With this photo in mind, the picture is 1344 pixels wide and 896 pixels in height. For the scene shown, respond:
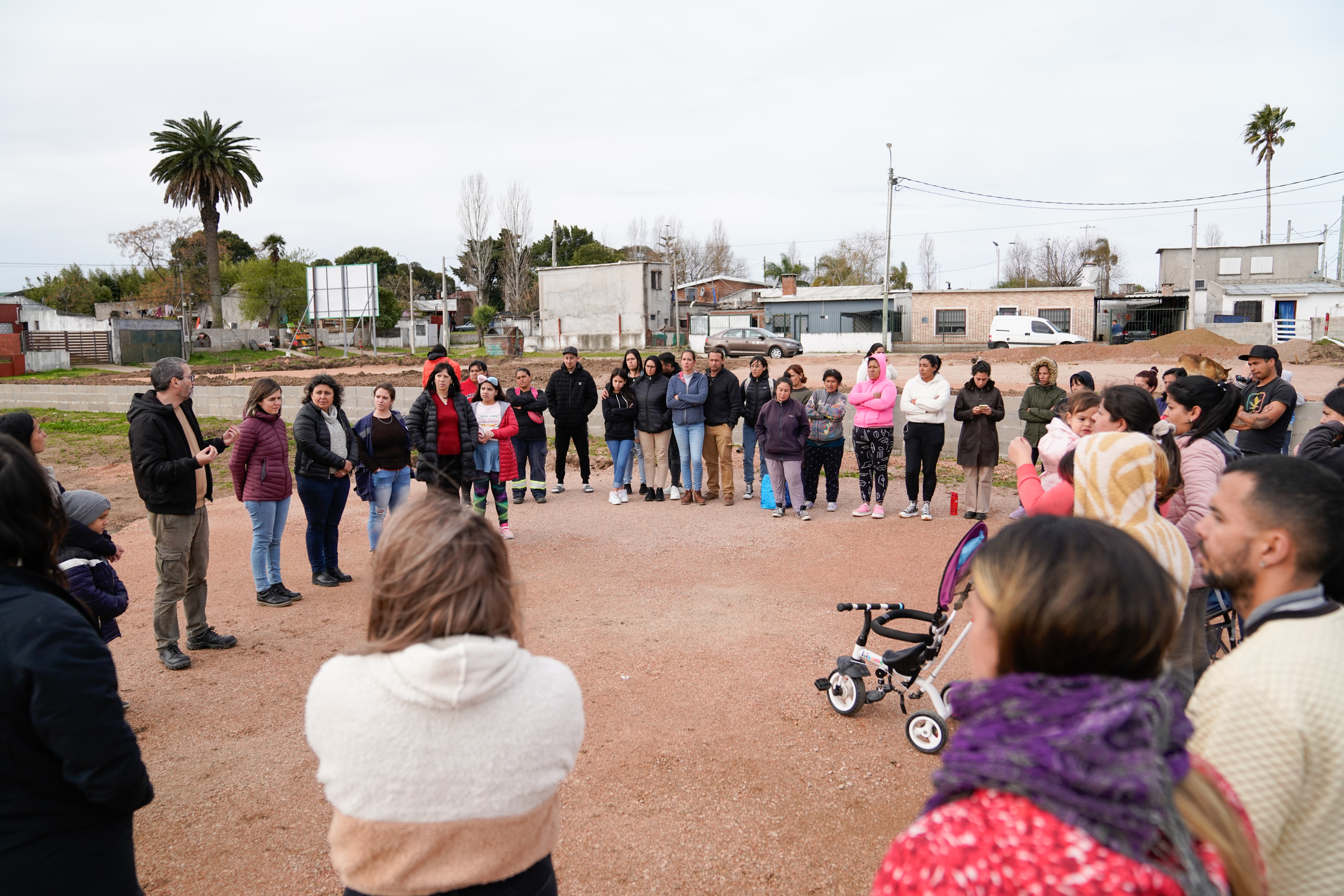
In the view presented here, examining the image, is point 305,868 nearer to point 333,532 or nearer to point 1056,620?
point 1056,620

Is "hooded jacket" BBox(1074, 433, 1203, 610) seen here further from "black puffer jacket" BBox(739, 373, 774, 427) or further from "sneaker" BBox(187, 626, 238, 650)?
"black puffer jacket" BBox(739, 373, 774, 427)

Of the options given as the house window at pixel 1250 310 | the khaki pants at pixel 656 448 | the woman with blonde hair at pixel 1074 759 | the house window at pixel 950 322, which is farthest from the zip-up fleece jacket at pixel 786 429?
the house window at pixel 1250 310

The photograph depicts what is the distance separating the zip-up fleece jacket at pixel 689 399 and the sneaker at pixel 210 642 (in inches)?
234

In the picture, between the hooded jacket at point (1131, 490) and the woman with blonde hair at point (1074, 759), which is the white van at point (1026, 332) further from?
the woman with blonde hair at point (1074, 759)

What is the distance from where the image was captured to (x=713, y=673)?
545 centimetres

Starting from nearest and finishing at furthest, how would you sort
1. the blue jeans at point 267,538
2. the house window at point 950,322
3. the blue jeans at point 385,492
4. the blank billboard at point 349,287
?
the blue jeans at point 267,538
the blue jeans at point 385,492
the blank billboard at point 349,287
the house window at point 950,322

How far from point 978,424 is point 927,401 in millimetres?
637

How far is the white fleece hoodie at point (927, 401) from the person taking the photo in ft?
32.1

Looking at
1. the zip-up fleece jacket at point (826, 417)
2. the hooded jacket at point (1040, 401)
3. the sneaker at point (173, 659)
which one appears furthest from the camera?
the zip-up fleece jacket at point (826, 417)

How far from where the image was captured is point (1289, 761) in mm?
1562

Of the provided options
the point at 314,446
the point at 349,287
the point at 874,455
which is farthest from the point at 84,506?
the point at 349,287

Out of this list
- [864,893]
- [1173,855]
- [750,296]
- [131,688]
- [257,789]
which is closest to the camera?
[1173,855]

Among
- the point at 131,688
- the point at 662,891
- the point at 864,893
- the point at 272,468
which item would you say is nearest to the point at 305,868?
the point at 662,891

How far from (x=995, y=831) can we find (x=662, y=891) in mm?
2528
